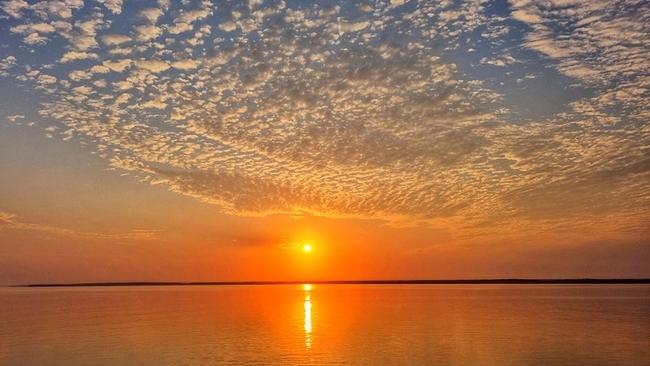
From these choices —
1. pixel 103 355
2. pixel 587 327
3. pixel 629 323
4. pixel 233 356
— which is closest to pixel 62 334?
pixel 103 355

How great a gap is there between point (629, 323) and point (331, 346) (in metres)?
34.2

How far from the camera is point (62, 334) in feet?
157

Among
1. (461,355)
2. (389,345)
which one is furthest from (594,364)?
(389,345)

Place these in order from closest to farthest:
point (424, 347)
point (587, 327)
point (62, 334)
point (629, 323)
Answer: point (424, 347) → point (62, 334) → point (587, 327) → point (629, 323)

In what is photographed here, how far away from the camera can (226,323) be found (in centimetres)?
6059

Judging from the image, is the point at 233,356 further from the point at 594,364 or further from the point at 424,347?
the point at 594,364

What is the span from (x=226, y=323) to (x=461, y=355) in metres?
32.7

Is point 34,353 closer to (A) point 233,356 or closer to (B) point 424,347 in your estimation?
(A) point 233,356

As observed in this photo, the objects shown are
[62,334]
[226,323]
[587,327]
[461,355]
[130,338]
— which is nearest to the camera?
[461,355]

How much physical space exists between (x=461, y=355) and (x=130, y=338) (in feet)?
87.9

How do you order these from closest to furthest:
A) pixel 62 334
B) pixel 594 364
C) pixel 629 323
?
pixel 594 364 → pixel 62 334 → pixel 629 323

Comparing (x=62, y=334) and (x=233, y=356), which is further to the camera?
(x=62, y=334)

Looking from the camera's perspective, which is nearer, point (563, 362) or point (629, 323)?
point (563, 362)

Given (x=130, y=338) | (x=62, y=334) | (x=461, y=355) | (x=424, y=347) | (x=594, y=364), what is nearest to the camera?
(x=594, y=364)
